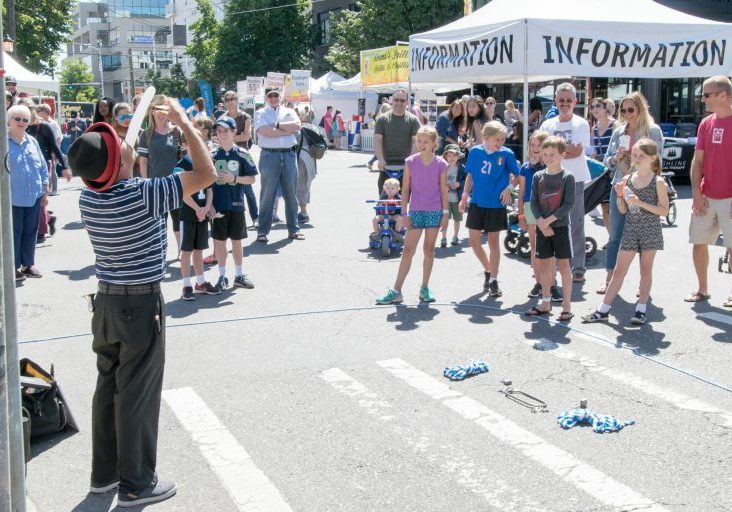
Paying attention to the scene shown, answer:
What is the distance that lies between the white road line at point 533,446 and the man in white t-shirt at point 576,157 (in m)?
3.33

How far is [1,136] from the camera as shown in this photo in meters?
2.94

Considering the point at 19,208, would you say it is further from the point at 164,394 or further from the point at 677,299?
the point at 677,299

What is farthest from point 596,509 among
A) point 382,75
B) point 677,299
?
point 382,75

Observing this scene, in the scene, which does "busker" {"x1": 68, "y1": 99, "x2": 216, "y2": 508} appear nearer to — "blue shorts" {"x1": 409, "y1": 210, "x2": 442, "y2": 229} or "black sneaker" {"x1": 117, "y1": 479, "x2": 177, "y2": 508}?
"black sneaker" {"x1": 117, "y1": 479, "x2": 177, "y2": 508}

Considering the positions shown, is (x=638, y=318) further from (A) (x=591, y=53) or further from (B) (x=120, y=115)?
(B) (x=120, y=115)

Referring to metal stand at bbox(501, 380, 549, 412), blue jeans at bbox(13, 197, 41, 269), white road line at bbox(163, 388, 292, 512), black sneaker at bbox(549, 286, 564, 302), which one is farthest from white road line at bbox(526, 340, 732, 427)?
blue jeans at bbox(13, 197, 41, 269)

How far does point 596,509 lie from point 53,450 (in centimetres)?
298

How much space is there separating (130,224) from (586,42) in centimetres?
946

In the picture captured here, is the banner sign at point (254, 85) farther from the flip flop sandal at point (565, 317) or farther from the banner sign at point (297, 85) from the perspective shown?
the flip flop sandal at point (565, 317)

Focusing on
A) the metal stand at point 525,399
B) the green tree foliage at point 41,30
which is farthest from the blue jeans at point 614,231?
the green tree foliage at point 41,30

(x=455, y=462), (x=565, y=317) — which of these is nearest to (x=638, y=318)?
Result: (x=565, y=317)

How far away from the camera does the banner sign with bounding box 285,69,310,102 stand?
38.0 metres

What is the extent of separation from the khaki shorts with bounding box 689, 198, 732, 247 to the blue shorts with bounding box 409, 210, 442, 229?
2425mm

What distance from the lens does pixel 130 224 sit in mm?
3914
